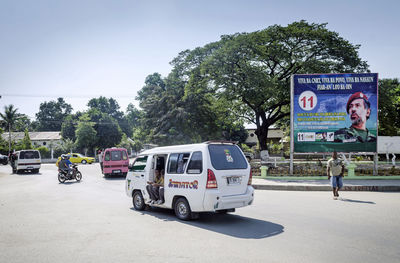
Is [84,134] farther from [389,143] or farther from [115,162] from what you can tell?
[389,143]

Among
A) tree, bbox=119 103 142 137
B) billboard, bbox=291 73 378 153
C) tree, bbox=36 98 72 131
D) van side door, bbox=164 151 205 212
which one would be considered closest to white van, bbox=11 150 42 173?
billboard, bbox=291 73 378 153

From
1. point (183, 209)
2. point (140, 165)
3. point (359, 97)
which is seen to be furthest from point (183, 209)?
point (359, 97)

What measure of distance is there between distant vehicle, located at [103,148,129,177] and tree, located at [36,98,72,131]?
287 ft

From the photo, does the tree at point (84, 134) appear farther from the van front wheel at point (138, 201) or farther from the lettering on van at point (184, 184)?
the lettering on van at point (184, 184)

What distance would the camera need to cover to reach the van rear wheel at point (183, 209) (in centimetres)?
804

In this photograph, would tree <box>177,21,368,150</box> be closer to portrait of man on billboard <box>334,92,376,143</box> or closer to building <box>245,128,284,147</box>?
portrait of man on billboard <box>334,92,376,143</box>

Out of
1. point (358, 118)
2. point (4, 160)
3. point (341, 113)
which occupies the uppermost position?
point (341, 113)

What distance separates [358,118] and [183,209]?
1322 cm

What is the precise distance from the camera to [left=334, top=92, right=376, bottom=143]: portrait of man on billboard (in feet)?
57.4

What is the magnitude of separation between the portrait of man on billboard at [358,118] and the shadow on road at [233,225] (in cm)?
1154

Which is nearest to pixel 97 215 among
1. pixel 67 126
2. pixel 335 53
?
pixel 335 53

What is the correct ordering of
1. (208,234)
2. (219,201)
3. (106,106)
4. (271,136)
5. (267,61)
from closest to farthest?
(208,234) < (219,201) < (267,61) < (271,136) < (106,106)

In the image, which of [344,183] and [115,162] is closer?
[344,183]

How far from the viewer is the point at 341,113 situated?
57.7 ft
